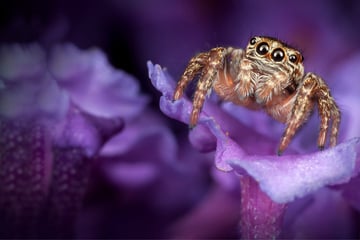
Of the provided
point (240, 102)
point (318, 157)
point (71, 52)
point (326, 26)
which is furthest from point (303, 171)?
point (326, 26)

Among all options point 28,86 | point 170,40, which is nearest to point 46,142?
point 28,86

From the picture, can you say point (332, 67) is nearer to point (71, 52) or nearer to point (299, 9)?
point (299, 9)

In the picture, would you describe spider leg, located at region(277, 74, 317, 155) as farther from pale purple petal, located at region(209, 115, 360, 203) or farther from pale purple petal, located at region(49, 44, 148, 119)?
pale purple petal, located at region(49, 44, 148, 119)

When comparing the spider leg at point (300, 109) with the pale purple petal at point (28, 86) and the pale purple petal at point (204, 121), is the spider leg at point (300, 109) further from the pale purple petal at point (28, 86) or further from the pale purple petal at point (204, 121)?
the pale purple petal at point (28, 86)

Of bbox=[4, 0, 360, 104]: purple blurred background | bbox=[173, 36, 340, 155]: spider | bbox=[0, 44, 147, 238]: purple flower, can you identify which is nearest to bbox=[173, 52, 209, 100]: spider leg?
bbox=[173, 36, 340, 155]: spider

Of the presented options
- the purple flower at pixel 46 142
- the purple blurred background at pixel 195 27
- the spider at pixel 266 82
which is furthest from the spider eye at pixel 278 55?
the purple blurred background at pixel 195 27

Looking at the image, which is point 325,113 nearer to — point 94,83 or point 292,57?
point 292,57
